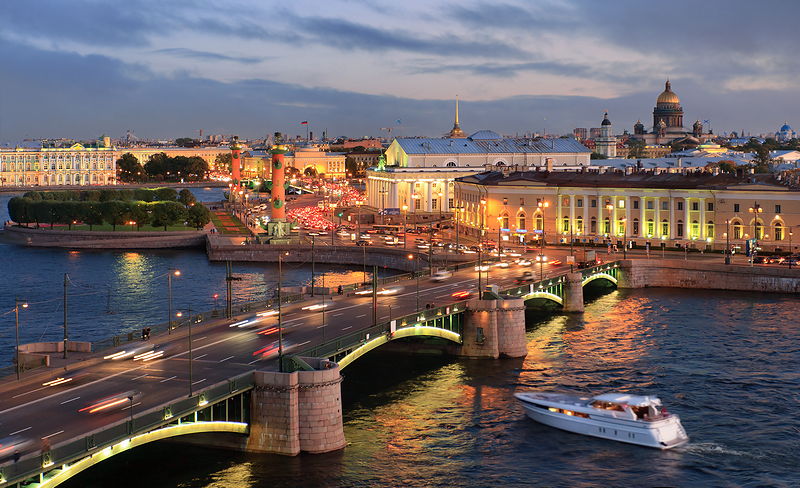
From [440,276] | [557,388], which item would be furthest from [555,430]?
[440,276]

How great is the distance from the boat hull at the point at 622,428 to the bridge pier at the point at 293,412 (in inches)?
326

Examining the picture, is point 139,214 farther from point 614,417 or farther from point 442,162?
point 614,417

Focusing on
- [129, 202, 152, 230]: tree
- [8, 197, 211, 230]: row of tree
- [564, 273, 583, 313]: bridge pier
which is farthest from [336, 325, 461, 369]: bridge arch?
[129, 202, 152, 230]: tree

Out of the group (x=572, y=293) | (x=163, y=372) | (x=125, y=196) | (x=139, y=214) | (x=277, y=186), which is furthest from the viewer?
(x=125, y=196)

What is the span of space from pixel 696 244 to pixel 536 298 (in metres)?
23.4

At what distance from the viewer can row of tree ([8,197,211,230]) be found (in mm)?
105375

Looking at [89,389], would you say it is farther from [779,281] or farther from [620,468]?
[779,281]

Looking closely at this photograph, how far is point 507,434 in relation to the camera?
34.0 m

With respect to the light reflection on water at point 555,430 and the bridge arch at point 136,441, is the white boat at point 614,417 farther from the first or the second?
the bridge arch at point 136,441

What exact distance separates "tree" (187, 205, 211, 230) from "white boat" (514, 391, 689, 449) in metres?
72.7

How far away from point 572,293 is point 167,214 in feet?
192

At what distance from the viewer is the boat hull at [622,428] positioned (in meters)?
32.6

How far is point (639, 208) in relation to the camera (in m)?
79.1

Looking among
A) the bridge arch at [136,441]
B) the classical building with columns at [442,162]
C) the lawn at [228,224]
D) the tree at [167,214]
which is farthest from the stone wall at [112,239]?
the bridge arch at [136,441]
